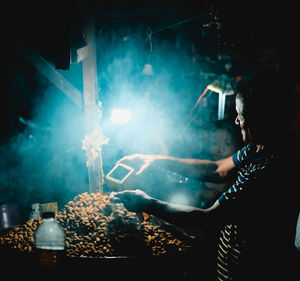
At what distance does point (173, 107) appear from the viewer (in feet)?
17.0

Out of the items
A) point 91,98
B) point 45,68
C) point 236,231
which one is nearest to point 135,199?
point 236,231

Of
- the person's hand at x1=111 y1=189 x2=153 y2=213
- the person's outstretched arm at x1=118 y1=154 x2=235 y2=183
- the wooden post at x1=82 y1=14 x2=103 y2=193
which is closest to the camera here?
the person's hand at x1=111 y1=189 x2=153 y2=213

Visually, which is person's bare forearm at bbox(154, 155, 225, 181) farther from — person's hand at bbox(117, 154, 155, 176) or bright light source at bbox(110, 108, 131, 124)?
bright light source at bbox(110, 108, 131, 124)

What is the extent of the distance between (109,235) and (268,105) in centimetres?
253

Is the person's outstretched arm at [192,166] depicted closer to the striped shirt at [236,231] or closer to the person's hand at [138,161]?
the person's hand at [138,161]

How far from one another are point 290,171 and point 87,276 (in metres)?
2.51

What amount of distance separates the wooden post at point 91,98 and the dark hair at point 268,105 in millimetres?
2528

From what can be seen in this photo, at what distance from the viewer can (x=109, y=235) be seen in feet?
8.76

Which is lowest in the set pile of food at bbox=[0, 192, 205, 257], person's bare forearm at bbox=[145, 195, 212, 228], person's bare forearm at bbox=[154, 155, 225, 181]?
pile of food at bbox=[0, 192, 205, 257]

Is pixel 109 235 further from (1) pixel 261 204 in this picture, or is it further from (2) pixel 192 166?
(1) pixel 261 204

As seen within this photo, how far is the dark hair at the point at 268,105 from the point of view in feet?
6.42

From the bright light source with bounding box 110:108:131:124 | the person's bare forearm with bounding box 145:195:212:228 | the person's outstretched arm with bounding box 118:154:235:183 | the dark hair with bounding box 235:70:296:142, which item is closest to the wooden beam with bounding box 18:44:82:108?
the bright light source with bounding box 110:108:131:124

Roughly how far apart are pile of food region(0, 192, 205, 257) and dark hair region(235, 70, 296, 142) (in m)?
1.70

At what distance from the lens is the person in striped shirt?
1817 mm
